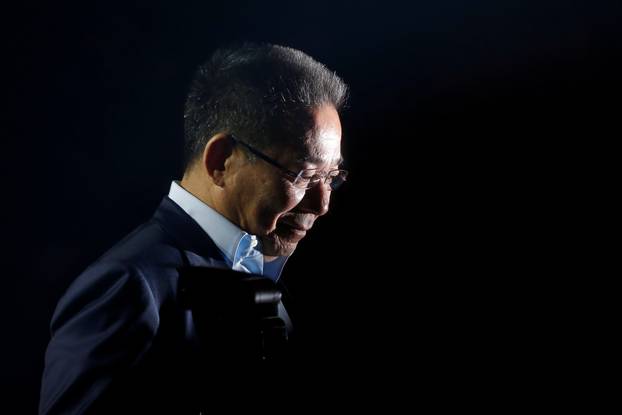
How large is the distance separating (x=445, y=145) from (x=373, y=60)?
43 centimetres

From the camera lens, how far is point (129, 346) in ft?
3.30

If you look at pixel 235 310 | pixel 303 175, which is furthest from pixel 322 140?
pixel 235 310

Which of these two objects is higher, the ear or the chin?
the ear

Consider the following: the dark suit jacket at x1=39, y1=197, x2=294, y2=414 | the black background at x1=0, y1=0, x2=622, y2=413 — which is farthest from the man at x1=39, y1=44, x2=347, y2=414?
the black background at x1=0, y1=0, x2=622, y2=413

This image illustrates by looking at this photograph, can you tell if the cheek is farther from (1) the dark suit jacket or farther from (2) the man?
(1) the dark suit jacket

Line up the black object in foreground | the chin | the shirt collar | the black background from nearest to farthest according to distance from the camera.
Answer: the black object in foreground
the shirt collar
the chin
the black background

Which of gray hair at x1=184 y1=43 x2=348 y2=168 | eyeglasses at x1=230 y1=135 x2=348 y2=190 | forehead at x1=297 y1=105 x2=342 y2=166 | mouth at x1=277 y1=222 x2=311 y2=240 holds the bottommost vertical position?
mouth at x1=277 y1=222 x2=311 y2=240

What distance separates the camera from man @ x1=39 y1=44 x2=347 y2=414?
1009 millimetres

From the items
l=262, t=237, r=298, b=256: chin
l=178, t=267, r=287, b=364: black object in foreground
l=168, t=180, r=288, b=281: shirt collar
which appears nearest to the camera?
l=178, t=267, r=287, b=364: black object in foreground

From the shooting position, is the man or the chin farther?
the chin

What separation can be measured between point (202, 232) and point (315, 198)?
0.33 metres

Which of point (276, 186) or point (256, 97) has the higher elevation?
point (256, 97)

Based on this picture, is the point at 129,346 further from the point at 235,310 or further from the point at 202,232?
the point at 202,232

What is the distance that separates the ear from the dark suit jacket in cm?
24
